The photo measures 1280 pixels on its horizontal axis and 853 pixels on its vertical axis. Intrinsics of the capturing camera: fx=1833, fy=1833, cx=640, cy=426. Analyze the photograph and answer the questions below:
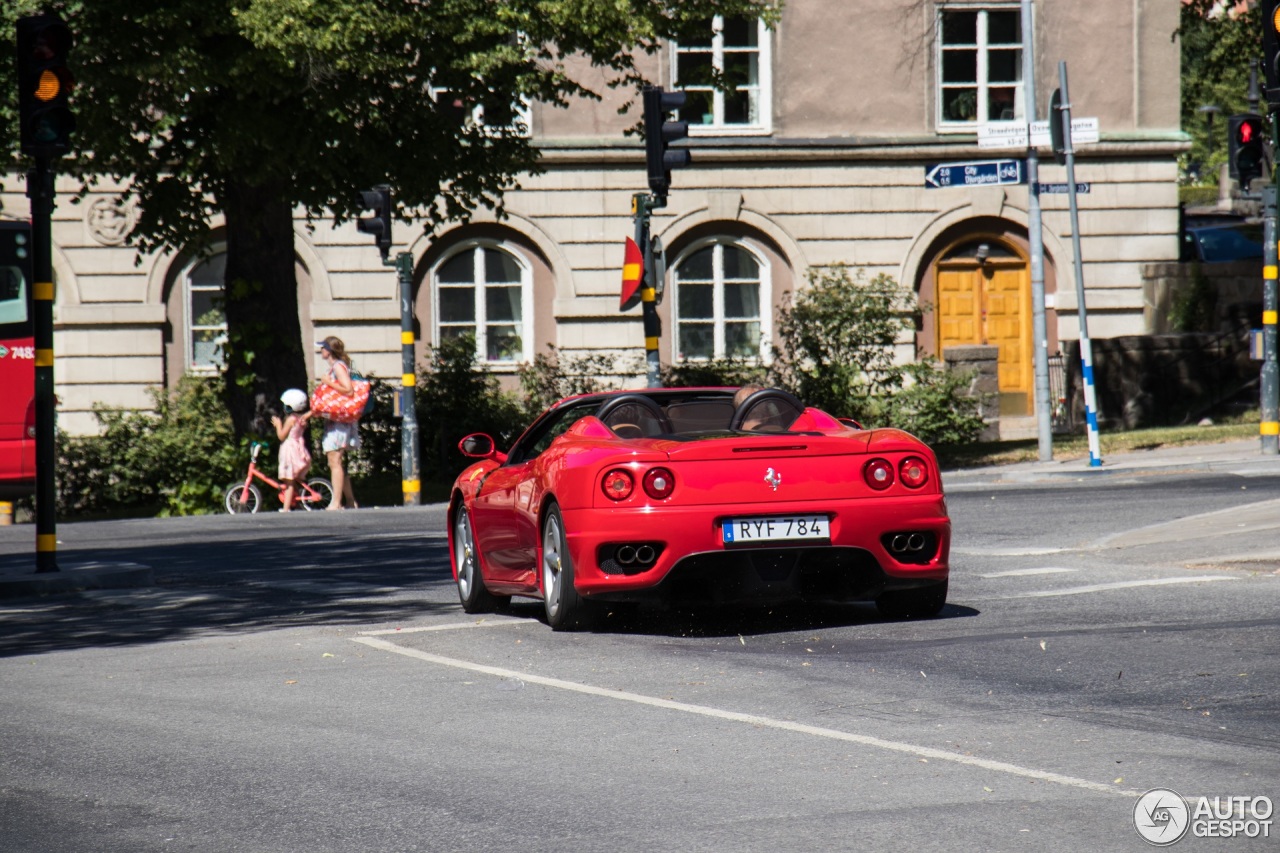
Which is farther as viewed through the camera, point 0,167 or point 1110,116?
point 1110,116

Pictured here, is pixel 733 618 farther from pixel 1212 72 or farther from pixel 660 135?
pixel 1212 72

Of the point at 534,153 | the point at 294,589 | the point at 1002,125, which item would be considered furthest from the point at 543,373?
the point at 294,589

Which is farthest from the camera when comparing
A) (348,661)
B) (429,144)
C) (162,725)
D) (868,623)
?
(429,144)

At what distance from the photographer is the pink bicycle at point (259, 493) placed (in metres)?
20.8

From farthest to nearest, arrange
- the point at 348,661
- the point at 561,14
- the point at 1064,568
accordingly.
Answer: the point at 561,14 < the point at 1064,568 < the point at 348,661

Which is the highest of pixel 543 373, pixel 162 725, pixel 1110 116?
pixel 1110 116

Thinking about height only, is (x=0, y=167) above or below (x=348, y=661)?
above

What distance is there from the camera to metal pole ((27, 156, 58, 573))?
11.9 meters

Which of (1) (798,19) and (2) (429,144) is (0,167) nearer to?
(2) (429,144)

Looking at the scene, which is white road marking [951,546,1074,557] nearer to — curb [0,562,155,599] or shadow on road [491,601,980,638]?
shadow on road [491,601,980,638]

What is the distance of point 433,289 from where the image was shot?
32156 mm

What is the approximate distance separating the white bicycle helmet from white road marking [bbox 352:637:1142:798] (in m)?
11.9

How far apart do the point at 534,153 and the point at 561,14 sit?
3846 mm

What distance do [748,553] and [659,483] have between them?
1.78 ft
